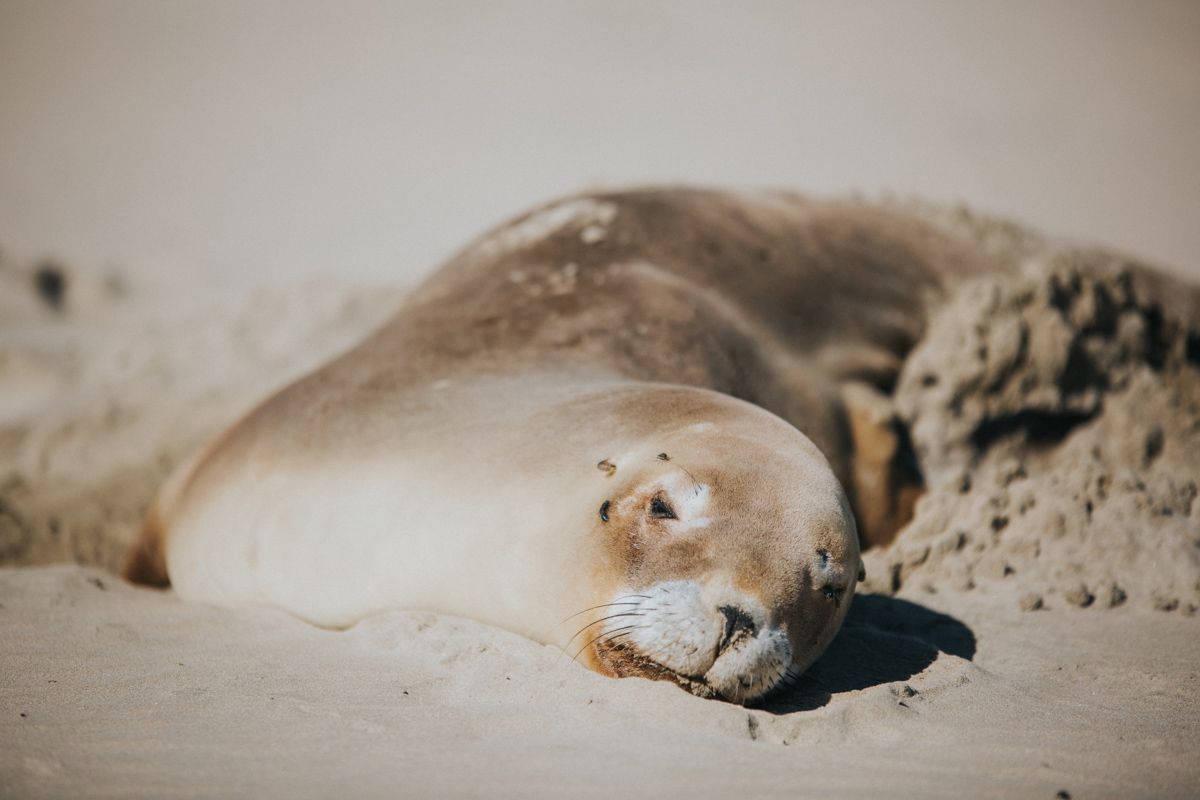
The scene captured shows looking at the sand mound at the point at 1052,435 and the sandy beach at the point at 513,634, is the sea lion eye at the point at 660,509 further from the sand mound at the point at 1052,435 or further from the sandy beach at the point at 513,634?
the sand mound at the point at 1052,435

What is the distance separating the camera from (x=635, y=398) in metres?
2.51

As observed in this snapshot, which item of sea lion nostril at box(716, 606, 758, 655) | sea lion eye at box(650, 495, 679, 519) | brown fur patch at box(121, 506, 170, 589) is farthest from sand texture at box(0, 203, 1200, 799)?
sea lion eye at box(650, 495, 679, 519)

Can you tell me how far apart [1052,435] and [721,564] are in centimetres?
280

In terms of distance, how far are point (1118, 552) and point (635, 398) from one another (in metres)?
1.77

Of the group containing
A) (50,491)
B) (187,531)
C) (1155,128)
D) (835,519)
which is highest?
(1155,128)

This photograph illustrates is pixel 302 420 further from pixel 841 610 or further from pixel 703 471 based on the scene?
pixel 841 610

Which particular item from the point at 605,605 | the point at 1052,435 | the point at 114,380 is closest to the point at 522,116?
the point at 114,380

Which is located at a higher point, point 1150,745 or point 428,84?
point 428,84

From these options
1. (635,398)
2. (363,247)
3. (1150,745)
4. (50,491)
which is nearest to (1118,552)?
(1150,745)

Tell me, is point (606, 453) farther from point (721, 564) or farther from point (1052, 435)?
point (1052, 435)

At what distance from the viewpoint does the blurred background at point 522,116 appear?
11.1m

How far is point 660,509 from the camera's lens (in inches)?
79.6

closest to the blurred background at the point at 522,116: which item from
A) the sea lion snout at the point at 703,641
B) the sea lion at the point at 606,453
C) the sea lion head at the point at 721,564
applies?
the sea lion at the point at 606,453

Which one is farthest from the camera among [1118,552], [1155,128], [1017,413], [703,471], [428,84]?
[428,84]
